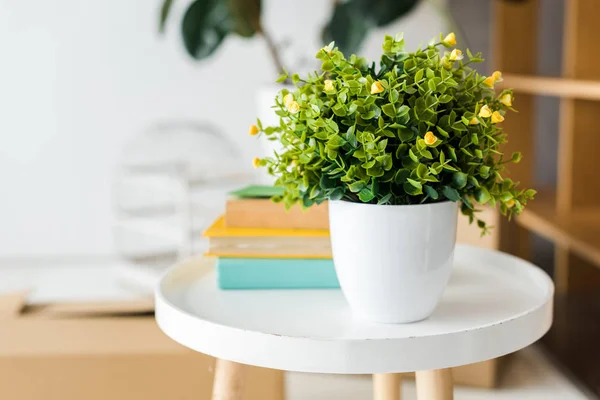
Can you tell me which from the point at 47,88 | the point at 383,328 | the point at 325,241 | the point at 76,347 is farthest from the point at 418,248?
the point at 47,88

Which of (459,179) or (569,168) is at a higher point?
(459,179)

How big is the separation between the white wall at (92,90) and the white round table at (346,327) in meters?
1.55

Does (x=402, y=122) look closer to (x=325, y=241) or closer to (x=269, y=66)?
(x=325, y=241)

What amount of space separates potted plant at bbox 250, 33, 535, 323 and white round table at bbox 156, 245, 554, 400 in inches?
1.9

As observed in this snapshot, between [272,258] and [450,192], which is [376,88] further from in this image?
[272,258]

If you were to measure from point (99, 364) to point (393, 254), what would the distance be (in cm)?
54

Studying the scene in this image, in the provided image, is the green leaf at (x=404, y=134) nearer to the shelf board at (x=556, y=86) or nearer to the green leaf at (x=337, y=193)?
the green leaf at (x=337, y=193)

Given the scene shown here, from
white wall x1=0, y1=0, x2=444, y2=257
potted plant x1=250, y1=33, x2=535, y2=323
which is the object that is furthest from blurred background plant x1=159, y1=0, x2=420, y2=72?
potted plant x1=250, y1=33, x2=535, y2=323

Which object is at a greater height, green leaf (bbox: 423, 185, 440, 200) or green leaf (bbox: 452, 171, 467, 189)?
green leaf (bbox: 452, 171, 467, 189)

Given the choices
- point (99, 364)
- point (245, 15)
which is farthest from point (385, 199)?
point (245, 15)

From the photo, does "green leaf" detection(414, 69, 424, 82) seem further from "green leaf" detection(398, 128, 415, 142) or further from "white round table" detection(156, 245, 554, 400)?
"white round table" detection(156, 245, 554, 400)

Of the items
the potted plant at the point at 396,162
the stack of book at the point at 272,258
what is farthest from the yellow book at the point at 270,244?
the potted plant at the point at 396,162

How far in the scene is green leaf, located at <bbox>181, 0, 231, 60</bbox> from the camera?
1793 millimetres

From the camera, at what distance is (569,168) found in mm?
2033
